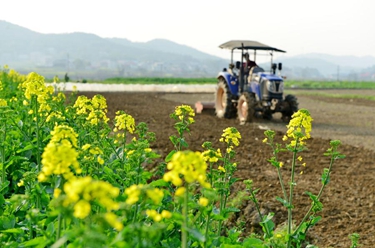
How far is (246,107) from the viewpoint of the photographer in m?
12.9

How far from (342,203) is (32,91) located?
12.2 ft

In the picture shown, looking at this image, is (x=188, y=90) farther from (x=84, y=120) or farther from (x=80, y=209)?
(x=80, y=209)

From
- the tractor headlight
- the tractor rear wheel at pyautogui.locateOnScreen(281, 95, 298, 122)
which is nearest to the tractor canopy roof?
the tractor headlight

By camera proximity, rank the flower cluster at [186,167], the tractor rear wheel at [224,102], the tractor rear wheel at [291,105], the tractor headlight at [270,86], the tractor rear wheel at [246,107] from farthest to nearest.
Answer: the tractor rear wheel at [224,102]
the tractor rear wheel at [291,105]
the tractor headlight at [270,86]
the tractor rear wheel at [246,107]
the flower cluster at [186,167]

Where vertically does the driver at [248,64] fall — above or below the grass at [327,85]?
above

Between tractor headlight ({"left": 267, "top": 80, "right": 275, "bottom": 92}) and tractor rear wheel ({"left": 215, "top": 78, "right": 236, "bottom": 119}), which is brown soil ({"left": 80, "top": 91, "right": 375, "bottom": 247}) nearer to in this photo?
tractor rear wheel ({"left": 215, "top": 78, "right": 236, "bottom": 119})

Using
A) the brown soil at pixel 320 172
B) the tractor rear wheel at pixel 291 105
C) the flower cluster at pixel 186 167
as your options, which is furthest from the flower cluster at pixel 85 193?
the tractor rear wheel at pixel 291 105

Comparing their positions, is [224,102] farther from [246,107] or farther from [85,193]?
[85,193]

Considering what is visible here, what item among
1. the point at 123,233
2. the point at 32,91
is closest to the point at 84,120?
the point at 32,91

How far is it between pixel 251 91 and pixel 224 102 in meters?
0.90

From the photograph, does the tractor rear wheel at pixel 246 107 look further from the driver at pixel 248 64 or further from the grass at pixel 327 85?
the grass at pixel 327 85

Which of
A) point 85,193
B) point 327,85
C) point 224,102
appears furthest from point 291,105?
point 327,85

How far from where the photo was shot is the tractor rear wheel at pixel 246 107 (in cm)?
1275

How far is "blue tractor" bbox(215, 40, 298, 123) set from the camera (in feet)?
42.8
